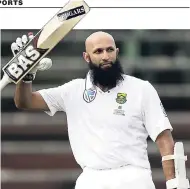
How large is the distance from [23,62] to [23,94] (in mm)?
366

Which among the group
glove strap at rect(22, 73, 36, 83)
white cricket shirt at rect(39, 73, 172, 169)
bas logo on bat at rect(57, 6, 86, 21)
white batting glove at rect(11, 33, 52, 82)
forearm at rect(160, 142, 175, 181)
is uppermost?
bas logo on bat at rect(57, 6, 86, 21)

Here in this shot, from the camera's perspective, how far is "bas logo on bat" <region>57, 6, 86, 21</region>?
658 cm

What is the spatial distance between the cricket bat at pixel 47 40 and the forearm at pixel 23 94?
0.86 feet

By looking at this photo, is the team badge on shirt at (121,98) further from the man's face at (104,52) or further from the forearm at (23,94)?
the forearm at (23,94)

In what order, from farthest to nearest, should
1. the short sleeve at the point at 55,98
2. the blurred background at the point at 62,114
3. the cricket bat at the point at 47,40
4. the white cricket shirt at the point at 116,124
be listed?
the blurred background at the point at 62,114
the short sleeve at the point at 55,98
the white cricket shirt at the point at 116,124
the cricket bat at the point at 47,40

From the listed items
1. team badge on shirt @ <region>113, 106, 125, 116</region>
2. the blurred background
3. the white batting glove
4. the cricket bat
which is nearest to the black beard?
team badge on shirt @ <region>113, 106, 125, 116</region>

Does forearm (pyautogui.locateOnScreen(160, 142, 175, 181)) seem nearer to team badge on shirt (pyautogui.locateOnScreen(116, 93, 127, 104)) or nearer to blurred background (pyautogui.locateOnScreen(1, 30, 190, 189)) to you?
team badge on shirt (pyautogui.locateOnScreen(116, 93, 127, 104))

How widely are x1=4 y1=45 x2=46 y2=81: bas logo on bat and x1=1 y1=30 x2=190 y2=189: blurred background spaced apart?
502cm

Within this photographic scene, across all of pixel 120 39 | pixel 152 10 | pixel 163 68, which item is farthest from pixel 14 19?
pixel 163 68

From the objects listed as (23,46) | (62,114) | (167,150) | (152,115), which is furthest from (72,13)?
(62,114)

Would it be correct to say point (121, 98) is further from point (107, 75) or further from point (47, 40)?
point (47, 40)

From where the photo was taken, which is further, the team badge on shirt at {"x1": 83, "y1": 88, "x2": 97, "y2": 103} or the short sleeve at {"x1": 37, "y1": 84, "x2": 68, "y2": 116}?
the short sleeve at {"x1": 37, "y1": 84, "x2": 68, "y2": 116}

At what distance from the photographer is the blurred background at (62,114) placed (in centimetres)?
1181

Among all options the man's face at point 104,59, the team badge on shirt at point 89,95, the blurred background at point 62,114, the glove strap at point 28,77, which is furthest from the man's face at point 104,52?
the blurred background at point 62,114
